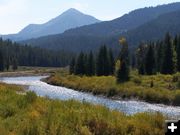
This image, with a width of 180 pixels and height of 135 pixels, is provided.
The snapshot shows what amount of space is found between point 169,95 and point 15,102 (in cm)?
3484

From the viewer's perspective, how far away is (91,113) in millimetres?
16984

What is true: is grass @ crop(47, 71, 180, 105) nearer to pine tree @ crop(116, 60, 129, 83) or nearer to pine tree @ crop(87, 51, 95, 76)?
pine tree @ crop(116, 60, 129, 83)

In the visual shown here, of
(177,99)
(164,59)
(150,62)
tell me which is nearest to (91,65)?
(150,62)

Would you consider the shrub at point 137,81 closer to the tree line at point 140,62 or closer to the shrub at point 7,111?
the tree line at point 140,62

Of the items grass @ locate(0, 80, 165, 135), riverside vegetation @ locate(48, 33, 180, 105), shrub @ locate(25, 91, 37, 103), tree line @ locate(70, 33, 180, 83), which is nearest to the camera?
grass @ locate(0, 80, 165, 135)

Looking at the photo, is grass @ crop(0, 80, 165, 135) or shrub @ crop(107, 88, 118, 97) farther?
shrub @ crop(107, 88, 118, 97)

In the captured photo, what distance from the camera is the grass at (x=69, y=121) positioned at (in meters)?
14.4

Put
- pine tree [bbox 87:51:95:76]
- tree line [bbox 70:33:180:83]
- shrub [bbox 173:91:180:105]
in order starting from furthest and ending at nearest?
pine tree [bbox 87:51:95:76]
tree line [bbox 70:33:180:83]
shrub [bbox 173:91:180:105]

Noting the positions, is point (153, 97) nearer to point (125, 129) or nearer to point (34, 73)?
point (125, 129)

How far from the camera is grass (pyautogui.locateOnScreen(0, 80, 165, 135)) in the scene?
14.4 meters

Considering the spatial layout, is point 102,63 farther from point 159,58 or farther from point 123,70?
point 123,70

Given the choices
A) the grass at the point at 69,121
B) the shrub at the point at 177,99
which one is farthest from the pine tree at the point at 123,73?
the grass at the point at 69,121

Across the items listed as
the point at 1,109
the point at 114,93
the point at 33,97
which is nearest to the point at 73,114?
the point at 1,109

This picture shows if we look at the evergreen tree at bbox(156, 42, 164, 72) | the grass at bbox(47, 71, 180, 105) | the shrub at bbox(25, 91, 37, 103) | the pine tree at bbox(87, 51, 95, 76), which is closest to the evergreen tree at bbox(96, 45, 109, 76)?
the pine tree at bbox(87, 51, 95, 76)
